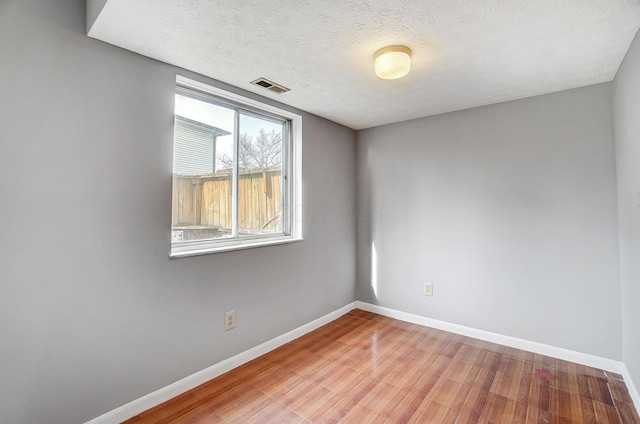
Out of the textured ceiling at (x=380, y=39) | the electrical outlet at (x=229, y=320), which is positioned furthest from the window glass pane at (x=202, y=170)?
the electrical outlet at (x=229, y=320)

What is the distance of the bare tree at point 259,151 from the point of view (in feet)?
8.20

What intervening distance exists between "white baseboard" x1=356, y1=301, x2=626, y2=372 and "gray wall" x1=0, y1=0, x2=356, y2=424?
190cm

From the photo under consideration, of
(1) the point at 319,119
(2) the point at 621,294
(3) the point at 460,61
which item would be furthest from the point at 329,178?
(2) the point at 621,294

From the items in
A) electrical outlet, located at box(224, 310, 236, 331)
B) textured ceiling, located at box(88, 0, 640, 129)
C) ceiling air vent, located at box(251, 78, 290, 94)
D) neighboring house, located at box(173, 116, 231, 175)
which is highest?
ceiling air vent, located at box(251, 78, 290, 94)

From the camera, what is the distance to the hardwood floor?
1.77 m

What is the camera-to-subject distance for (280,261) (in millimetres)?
2688

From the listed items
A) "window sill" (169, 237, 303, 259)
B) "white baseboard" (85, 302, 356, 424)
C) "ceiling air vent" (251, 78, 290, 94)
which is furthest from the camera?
"ceiling air vent" (251, 78, 290, 94)

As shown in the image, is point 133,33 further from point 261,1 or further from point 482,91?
point 482,91

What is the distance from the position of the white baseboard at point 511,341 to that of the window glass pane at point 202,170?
2101 mm

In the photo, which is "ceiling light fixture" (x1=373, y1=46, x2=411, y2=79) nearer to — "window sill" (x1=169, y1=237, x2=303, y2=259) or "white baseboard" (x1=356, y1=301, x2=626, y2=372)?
"window sill" (x1=169, y1=237, x2=303, y2=259)

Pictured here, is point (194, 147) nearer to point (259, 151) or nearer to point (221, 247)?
point (259, 151)

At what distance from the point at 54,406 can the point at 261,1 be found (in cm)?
225

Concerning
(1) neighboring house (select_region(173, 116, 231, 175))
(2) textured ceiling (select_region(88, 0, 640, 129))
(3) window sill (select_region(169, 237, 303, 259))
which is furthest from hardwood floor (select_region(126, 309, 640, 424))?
(2) textured ceiling (select_region(88, 0, 640, 129))

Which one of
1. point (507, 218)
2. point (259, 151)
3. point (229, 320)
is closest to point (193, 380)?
point (229, 320)
